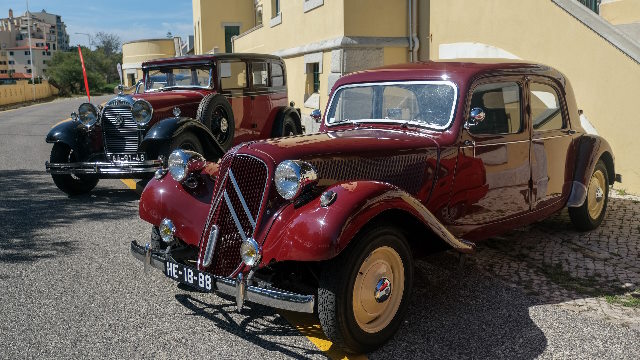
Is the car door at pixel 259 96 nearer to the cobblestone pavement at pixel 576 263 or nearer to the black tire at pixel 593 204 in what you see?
the cobblestone pavement at pixel 576 263

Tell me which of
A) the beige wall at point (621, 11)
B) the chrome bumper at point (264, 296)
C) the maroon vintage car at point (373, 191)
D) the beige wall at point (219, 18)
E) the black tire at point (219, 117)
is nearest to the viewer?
the chrome bumper at point (264, 296)

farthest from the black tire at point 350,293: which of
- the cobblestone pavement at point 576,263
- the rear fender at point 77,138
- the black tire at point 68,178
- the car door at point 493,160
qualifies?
the rear fender at point 77,138

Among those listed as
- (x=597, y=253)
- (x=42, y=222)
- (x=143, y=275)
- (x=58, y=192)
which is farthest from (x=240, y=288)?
(x=58, y=192)

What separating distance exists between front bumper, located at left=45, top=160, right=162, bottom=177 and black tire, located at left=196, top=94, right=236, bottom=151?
44.3 inches

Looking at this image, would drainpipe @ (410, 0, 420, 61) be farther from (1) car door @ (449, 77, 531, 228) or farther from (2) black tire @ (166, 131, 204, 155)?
(1) car door @ (449, 77, 531, 228)

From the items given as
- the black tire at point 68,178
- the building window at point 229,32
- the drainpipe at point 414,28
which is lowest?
the black tire at point 68,178

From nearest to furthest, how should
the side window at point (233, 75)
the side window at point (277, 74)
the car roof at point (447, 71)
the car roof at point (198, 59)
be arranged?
the car roof at point (447, 71) < the car roof at point (198, 59) < the side window at point (233, 75) < the side window at point (277, 74)

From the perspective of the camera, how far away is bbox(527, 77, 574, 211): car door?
4.59 m

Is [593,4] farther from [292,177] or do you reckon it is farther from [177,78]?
[292,177]

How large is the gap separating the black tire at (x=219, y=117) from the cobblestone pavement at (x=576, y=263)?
4.23 m

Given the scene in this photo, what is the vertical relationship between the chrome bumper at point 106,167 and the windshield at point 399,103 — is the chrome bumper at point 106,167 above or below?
below

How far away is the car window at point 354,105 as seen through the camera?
14.7 feet

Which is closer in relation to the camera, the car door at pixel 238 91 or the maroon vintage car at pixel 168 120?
the maroon vintage car at pixel 168 120

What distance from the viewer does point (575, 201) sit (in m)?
5.04
